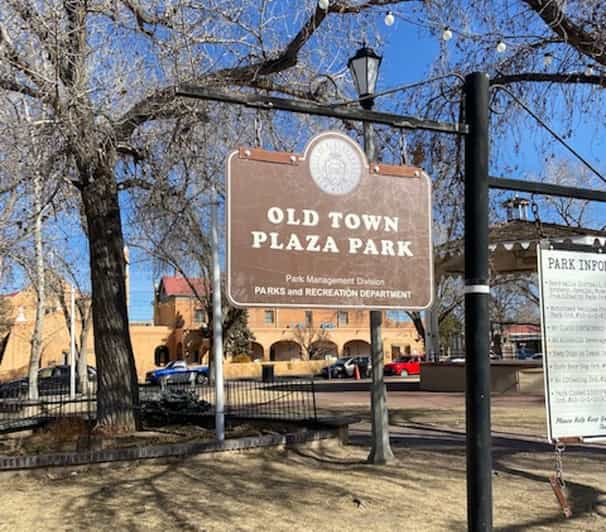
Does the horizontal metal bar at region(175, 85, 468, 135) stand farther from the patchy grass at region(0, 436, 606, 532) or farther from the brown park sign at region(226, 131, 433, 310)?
the patchy grass at region(0, 436, 606, 532)

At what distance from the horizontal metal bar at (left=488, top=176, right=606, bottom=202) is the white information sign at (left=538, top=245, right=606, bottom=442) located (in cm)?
34

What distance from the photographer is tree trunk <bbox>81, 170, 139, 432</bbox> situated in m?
11.9

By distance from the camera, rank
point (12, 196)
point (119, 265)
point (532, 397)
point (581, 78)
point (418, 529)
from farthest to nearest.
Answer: point (532, 397) < point (12, 196) < point (119, 265) < point (581, 78) < point (418, 529)

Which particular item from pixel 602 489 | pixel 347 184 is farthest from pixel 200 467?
pixel 347 184

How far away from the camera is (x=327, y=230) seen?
3430 millimetres

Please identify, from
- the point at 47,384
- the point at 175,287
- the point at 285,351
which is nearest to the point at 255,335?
the point at 285,351

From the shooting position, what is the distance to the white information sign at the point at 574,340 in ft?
14.0

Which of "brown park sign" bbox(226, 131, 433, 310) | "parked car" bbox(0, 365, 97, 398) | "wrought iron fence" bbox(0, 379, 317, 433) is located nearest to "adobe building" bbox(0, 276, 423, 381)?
"parked car" bbox(0, 365, 97, 398)

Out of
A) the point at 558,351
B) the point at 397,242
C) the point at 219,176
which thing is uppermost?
the point at 219,176

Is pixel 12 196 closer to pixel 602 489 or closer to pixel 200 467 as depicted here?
pixel 200 467

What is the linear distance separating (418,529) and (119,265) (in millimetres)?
7587

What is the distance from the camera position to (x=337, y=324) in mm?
67000

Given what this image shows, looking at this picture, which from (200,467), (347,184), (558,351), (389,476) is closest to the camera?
(347,184)

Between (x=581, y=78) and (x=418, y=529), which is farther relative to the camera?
(x=581, y=78)
